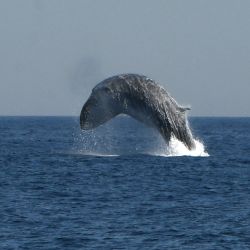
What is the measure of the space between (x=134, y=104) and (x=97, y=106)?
2140 millimetres

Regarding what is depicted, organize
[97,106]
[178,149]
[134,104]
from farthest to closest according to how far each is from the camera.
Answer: [178,149] → [134,104] → [97,106]

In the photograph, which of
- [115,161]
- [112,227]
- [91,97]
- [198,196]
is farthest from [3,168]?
[112,227]

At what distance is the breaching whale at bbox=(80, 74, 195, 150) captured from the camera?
4962 centimetres

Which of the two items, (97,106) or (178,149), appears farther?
(178,149)

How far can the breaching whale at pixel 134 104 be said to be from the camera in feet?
163

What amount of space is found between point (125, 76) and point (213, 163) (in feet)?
53.7

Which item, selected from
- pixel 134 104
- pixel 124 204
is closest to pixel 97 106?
pixel 134 104

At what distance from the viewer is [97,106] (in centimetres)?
4962

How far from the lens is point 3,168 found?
61250 mm

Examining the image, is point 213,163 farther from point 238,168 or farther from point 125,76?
point 125,76

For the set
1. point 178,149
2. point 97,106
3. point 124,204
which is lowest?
point 124,204

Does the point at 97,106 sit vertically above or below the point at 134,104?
below

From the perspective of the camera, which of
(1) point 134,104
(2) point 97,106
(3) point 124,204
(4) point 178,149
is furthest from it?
(4) point 178,149

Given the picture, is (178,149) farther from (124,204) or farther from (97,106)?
(124,204)
